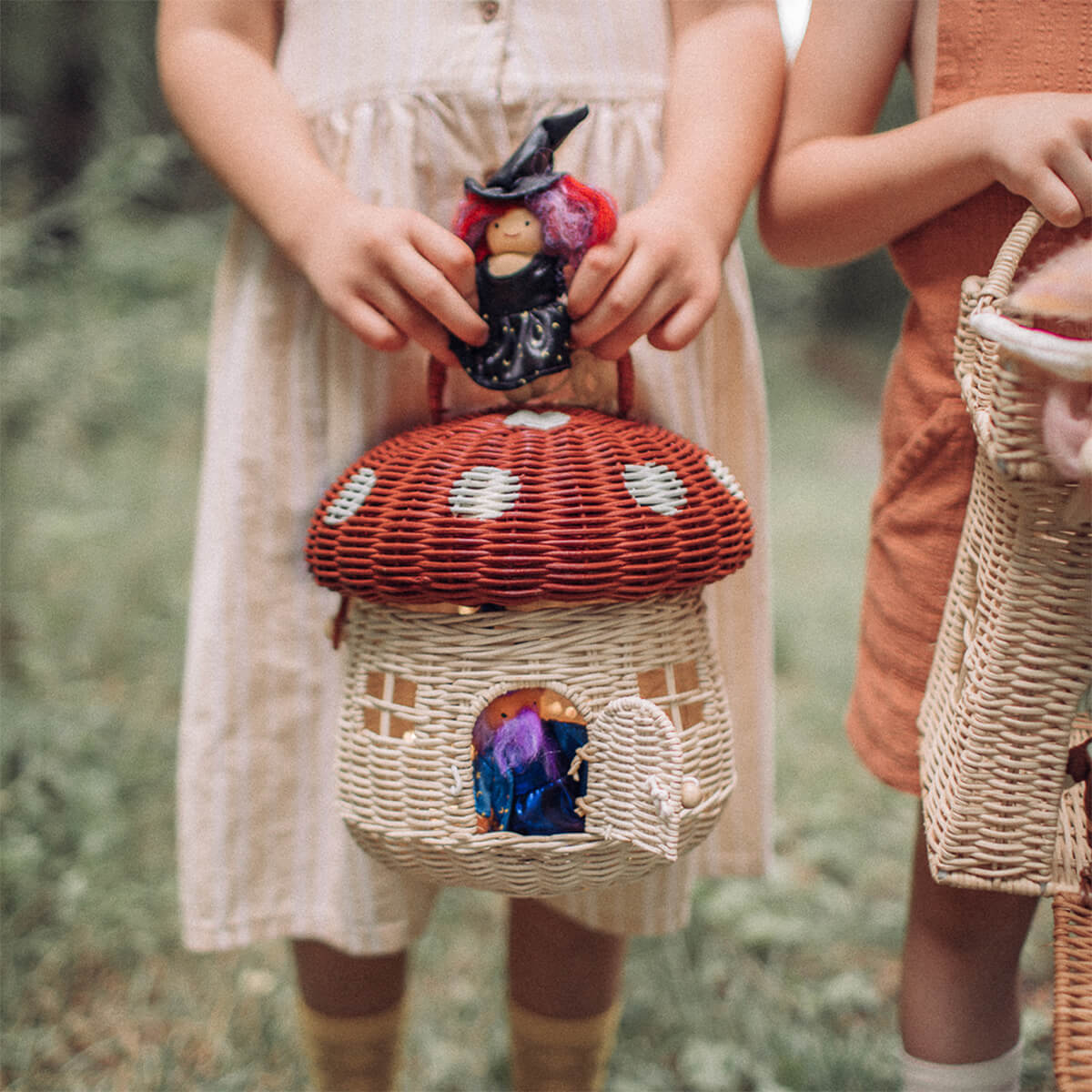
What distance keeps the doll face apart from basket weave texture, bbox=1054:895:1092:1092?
55cm

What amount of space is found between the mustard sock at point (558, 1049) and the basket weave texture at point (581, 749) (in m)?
0.45

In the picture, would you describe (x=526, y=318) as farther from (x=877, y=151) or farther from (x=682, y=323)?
Result: (x=877, y=151)

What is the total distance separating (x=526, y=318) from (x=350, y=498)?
0.18 m

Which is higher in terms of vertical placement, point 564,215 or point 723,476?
point 564,215

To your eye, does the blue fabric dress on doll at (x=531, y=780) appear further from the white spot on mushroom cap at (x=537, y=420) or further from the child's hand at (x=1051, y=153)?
the child's hand at (x=1051, y=153)

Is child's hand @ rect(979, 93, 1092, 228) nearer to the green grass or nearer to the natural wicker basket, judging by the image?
the natural wicker basket

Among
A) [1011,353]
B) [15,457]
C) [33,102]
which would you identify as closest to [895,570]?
[1011,353]

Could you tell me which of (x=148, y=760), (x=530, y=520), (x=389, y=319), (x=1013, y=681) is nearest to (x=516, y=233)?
(x=389, y=319)

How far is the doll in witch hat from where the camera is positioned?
744mm

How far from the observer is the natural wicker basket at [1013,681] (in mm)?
632

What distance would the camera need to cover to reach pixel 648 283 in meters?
0.77

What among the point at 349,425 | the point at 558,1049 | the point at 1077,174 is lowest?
the point at 558,1049

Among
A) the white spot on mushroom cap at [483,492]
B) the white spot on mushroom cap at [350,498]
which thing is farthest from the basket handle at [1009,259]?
the white spot on mushroom cap at [350,498]

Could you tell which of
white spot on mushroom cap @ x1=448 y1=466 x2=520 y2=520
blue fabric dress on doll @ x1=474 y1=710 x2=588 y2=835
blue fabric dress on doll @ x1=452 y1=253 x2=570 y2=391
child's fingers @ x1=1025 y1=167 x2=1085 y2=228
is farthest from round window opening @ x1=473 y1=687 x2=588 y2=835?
child's fingers @ x1=1025 y1=167 x2=1085 y2=228
